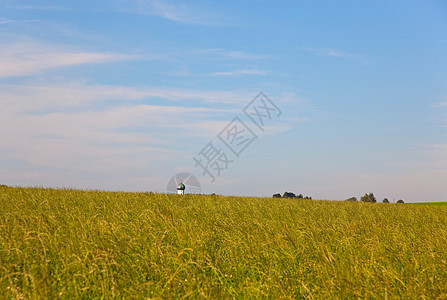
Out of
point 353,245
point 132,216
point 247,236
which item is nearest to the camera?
point 353,245

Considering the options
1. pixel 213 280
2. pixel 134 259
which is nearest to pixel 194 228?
pixel 134 259

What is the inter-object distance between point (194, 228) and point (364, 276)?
9.35 ft

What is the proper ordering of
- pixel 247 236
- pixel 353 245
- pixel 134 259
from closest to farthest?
pixel 134 259 < pixel 353 245 < pixel 247 236

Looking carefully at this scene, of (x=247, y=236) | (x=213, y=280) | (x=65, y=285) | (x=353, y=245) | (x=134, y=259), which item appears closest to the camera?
(x=65, y=285)

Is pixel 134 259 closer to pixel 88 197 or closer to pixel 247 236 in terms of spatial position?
pixel 247 236

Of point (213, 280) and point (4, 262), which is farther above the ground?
point (4, 262)

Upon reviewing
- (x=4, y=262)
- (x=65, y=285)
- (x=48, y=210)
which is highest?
(x=48, y=210)

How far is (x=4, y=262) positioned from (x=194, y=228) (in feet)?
9.01

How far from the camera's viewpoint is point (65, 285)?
3924 mm

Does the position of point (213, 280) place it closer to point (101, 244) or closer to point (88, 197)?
point (101, 244)

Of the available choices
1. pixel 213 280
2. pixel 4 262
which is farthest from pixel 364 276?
pixel 4 262

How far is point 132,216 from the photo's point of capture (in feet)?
26.0

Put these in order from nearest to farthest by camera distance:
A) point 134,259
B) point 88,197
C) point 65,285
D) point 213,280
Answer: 1. point 65,285
2. point 213,280
3. point 134,259
4. point 88,197

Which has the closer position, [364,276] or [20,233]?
[364,276]
